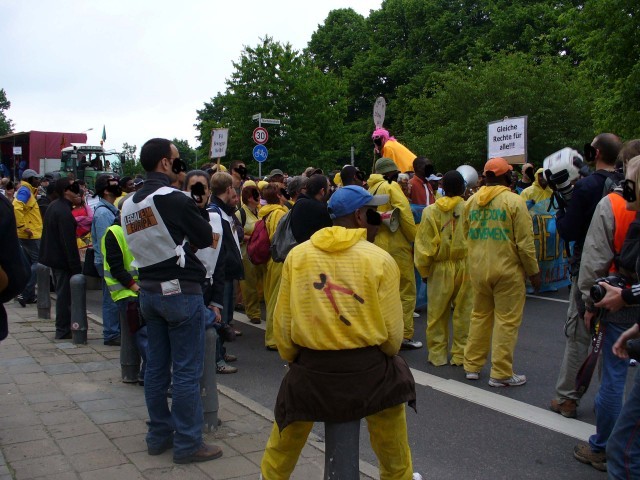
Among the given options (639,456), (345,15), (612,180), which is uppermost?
(345,15)

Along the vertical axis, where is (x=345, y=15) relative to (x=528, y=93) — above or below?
above

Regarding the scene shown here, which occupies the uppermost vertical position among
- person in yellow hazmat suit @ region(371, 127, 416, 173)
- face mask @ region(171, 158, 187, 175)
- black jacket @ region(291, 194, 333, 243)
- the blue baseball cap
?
person in yellow hazmat suit @ region(371, 127, 416, 173)

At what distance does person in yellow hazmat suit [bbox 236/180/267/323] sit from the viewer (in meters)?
8.66

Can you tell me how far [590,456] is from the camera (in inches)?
176

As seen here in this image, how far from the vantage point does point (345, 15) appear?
4931 cm

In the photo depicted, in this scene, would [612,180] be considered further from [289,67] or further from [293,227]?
[289,67]

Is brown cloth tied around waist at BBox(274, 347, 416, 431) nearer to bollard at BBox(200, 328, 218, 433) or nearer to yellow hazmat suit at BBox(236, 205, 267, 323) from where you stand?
bollard at BBox(200, 328, 218, 433)

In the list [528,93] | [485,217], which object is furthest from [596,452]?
[528,93]

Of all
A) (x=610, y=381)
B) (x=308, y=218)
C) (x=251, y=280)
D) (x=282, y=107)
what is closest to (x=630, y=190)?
(x=610, y=381)

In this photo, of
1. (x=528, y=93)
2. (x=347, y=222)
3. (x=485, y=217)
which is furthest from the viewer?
(x=528, y=93)

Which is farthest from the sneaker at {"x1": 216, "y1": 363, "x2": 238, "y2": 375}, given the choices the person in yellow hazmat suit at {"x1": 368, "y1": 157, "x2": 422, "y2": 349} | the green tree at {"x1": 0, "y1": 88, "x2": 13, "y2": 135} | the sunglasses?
the green tree at {"x1": 0, "y1": 88, "x2": 13, "y2": 135}

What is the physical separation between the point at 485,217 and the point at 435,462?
8.18 ft

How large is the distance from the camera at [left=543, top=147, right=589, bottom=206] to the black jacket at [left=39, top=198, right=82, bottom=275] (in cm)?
556

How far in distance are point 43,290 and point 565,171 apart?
7.53 metres
